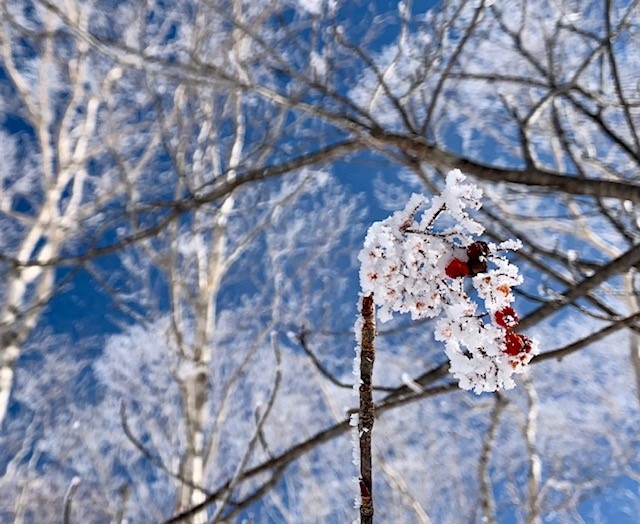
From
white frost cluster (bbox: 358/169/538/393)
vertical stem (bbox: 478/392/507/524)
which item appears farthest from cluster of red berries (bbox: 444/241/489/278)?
vertical stem (bbox: 478/392/507/524)

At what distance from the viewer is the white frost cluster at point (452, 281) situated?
407mm

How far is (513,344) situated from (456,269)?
8 centimetres

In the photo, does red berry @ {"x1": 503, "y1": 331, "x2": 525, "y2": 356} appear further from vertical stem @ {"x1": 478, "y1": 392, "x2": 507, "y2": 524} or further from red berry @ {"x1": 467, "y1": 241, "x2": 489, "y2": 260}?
vertical stem @ {"x1": 478, "y1": 392, "x2": 507, "y2": 524}

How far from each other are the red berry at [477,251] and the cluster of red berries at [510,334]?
0.18 ft

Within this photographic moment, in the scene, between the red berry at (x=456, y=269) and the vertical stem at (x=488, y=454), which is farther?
the vertical stem at (x=488, y=454)

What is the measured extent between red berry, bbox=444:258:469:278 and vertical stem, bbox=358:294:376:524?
0.07 meters

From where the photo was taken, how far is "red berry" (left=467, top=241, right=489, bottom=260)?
0.41 metres

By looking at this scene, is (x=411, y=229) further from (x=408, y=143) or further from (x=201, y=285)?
(x=201, y=285)

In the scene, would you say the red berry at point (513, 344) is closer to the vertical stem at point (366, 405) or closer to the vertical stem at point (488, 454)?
the vertical stem at point (366, 405)

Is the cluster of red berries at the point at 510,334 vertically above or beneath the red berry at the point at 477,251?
beneath

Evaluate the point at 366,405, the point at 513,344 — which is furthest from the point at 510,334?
the point at 366,405

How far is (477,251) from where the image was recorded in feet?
1.35

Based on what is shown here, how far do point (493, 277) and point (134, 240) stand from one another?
3.90 ft

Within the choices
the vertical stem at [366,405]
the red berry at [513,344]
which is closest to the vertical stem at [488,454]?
the red berry at [513,344]
